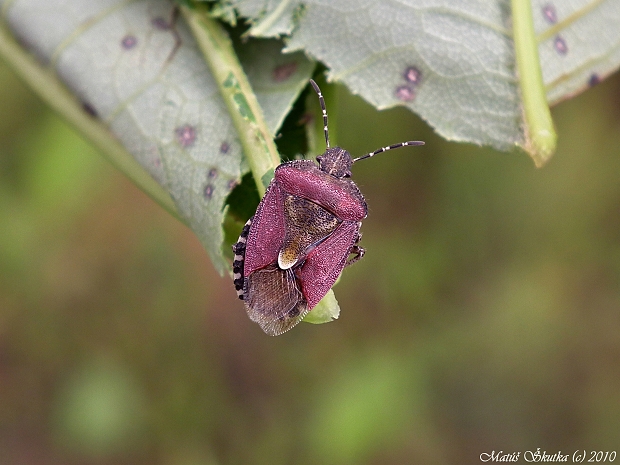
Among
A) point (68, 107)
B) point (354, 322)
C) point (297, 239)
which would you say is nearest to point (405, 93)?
point (297, 239)

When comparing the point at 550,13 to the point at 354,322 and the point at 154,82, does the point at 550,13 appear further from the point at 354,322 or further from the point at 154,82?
the point at 354,322

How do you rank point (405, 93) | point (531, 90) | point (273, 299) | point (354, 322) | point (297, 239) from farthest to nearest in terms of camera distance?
1. point (354, 322)
2. point (297, 239)
3. point (273, 299)
4. point (405, 93)
5. point (531, 90)

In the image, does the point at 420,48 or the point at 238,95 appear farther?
the point at 420,48

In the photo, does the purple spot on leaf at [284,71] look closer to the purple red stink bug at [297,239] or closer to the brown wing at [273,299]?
the purple red stink bug at [297,239]

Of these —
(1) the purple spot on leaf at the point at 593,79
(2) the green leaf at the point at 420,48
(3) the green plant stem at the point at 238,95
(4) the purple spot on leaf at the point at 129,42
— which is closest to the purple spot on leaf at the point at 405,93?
(2) the green leaf at the point at 420,48

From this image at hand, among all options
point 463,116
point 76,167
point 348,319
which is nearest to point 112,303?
point 76,167

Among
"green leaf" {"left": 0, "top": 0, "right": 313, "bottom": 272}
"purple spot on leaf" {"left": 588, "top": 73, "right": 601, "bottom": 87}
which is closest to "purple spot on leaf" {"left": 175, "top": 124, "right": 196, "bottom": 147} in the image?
"green leaf" {"left": 0, "top": 0, "right": 313, "bottom": 272}

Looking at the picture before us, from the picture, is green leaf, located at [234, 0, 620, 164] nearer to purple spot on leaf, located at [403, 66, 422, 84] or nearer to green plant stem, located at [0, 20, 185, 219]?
purple spot on leaf, located at [403, 66, 422, 84]
